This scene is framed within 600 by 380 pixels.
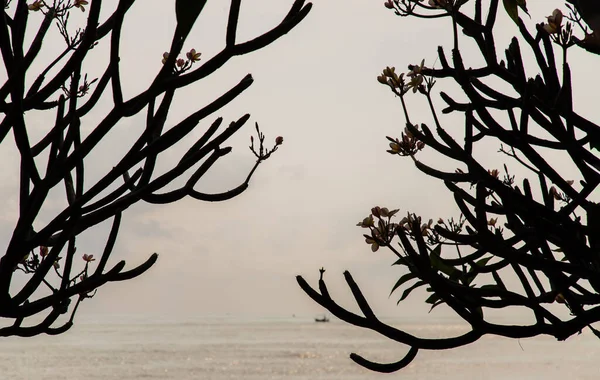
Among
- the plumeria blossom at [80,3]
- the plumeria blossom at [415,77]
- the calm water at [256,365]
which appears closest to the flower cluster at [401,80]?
the plumeria blossom at [415,77]

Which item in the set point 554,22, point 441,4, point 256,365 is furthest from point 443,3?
point 256,365

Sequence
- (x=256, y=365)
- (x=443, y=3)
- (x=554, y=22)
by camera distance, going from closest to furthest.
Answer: (x=554, y=22)
(x=443, y=3)
(x=256, y=365)

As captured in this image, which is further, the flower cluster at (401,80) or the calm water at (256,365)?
the calm water at (256,365)

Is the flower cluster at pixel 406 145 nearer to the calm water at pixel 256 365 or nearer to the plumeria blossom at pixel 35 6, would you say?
the plumeria blossom at pixel 35 6

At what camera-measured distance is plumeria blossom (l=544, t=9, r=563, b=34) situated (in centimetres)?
325

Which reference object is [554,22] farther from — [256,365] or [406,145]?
[256,365]

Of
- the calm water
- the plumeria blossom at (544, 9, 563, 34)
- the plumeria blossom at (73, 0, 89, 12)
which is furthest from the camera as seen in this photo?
the calm water

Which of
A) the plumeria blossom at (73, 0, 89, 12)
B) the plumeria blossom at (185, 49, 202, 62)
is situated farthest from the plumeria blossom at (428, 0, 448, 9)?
the plumeria blossom at (73, 0, 89, 12)

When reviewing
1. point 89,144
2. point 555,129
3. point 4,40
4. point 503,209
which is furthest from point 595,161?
point 4,40

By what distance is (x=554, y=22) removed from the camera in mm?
Result: 3260

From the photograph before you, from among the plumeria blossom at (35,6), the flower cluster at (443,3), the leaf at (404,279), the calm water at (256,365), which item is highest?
the plumeria blossom at (35,6)

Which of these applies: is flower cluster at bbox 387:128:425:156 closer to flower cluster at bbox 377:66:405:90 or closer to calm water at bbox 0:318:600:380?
flower cluster at bbox 377:66:405:90

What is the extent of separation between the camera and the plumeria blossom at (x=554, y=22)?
3.25m

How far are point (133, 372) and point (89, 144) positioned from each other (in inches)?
3197
